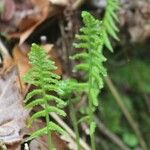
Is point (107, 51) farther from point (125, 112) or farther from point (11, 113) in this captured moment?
point (11, 113)

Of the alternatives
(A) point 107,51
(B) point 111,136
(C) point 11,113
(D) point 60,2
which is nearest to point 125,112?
(B) point 111,136

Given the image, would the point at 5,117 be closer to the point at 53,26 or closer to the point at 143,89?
the point at 53,26

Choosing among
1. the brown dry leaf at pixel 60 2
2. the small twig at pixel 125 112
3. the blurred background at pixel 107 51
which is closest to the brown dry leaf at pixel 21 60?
the blurred background at pixel 107 51

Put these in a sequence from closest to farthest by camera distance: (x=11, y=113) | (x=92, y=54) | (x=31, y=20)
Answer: (x=92, y=54) → (x=11, y=113) → (x=31, y=20)

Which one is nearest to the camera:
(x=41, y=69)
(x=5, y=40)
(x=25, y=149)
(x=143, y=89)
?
(x=41, y=69)

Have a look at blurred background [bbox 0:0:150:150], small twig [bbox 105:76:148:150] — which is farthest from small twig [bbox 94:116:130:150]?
small twig [bbox 105:76:148:150]

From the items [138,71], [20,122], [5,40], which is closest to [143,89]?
[138,71]

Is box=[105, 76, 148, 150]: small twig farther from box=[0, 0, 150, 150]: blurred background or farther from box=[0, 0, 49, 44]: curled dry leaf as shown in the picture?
box=[0, 0, 49, 44]: curled dry leaf

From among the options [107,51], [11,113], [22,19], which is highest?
[22,19]

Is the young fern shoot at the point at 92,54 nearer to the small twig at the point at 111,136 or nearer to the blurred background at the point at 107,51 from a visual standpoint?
the blurred background at the point at 107,51
